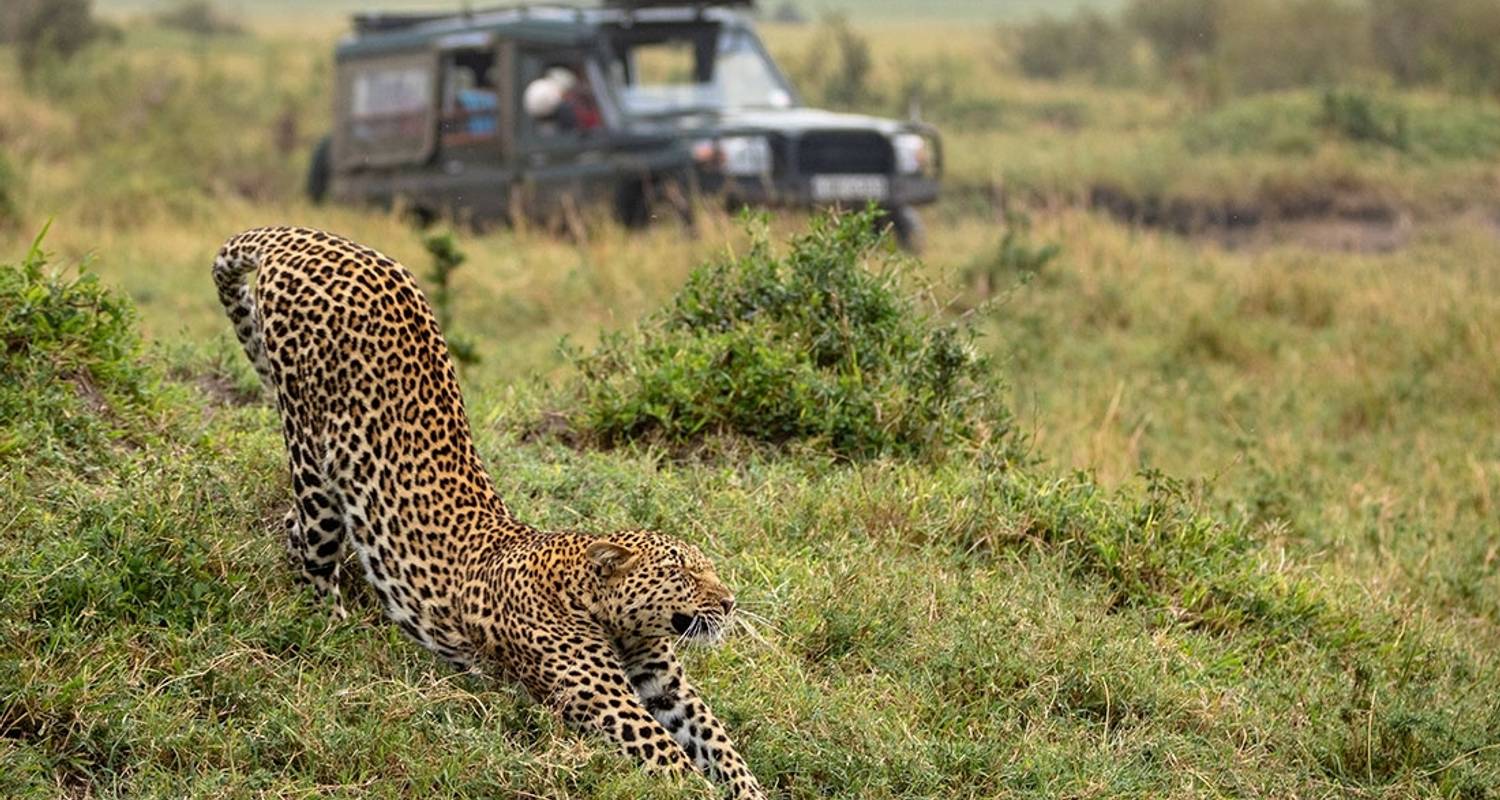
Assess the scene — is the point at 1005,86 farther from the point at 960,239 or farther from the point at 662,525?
the point at 662,525

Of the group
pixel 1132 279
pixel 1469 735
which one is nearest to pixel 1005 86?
pixel 1132 279

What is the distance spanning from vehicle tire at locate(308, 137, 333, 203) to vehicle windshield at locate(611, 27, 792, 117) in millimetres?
3703

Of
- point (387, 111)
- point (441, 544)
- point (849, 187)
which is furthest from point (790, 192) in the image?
point (441, 544)

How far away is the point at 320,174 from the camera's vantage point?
18.6 meters

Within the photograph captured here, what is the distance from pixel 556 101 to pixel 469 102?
1133mm

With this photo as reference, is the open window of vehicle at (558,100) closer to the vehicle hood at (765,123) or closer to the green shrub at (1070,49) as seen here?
the vehicle hood at (765,123)

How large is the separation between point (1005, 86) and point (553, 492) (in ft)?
96.4

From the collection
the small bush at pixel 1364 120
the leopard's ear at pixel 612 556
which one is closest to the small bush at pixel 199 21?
the small bush at pixel 1364 120

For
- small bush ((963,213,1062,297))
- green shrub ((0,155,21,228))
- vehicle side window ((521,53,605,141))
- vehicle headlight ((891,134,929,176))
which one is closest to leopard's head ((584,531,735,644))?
small bush ((963,213,1062,297))

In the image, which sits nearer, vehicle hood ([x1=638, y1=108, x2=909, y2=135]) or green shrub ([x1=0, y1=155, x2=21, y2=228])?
vehicle hood ([x1=638, y1=108, x2=909, y2=135])

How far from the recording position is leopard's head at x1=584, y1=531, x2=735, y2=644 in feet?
16.6

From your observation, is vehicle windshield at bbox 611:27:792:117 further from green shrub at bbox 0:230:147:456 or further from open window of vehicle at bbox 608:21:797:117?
green shrub at bbox 0:230:147:456

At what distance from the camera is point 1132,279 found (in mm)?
13430

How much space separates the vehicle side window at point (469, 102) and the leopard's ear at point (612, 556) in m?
10.7
